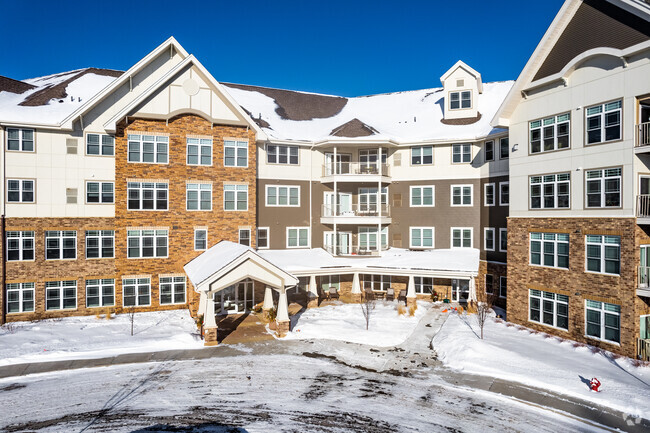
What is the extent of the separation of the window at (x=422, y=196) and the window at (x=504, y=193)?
4.35 metres

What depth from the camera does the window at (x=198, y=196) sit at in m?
24.5

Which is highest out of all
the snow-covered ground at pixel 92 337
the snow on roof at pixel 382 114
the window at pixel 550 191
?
the snow on roof at pixel 382 114

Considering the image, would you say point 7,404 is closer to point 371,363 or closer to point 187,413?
point 187,413

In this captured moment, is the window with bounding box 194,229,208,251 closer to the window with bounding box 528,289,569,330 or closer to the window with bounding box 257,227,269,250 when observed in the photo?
the window with bounding box 257,227,269,250

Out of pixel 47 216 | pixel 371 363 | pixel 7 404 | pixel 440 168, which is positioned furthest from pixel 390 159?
pixel 7 404

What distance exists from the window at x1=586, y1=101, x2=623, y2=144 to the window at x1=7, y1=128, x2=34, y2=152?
26798 mm

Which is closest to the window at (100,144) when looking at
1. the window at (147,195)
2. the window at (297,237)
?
the window at (147,195)

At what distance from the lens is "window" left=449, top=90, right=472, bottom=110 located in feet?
95.3

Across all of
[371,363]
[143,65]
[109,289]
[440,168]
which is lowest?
[371,363]

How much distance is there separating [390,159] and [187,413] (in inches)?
842

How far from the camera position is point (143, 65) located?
78.1ft

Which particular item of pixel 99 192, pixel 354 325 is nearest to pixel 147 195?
pixel 99 192

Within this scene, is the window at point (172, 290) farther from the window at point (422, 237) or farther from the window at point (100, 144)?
the window at point (422, 237)

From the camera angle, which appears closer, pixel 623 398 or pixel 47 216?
pixel 623 398
